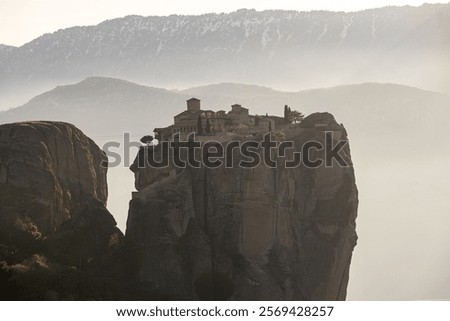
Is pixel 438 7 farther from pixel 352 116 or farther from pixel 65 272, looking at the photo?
pixel 65 272

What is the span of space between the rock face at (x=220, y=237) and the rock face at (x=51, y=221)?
317 centimetres

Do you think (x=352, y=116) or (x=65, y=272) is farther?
(x=352, y=116)

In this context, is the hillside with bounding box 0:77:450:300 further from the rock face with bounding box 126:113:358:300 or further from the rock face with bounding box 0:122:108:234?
the rock face with bounding box 126:113:358:300

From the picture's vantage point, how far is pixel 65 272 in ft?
282

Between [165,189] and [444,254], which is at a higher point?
[165,189]

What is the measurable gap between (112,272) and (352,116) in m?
108

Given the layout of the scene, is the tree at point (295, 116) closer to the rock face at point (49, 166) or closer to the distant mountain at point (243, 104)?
the rock face at point (49, 166)

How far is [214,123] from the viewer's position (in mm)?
97312

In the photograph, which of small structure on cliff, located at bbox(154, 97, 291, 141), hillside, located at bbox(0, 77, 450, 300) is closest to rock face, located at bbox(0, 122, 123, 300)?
small structure on cliff, located at bbox(154, 97, 291, 141)

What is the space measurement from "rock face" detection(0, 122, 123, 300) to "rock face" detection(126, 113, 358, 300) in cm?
317

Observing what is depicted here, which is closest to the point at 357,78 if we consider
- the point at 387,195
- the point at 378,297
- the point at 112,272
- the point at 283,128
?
the point at 387,195

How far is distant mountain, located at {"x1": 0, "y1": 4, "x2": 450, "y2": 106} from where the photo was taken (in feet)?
587

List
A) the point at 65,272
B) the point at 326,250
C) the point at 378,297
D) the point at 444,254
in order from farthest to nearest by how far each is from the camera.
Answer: the point at 444,254
the point at 378,297
the point at 326,250
the point at 65,272

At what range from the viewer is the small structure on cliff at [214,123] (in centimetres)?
9569
